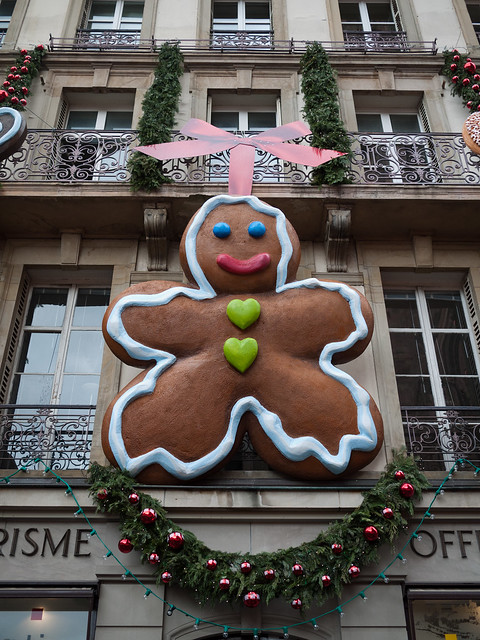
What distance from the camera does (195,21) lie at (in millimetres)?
12055

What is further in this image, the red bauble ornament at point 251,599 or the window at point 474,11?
the window at point 474,11

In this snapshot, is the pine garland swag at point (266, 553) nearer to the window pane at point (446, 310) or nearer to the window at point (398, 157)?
the window pane at point (446, 310)

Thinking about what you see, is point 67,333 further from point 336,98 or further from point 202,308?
point 336,98

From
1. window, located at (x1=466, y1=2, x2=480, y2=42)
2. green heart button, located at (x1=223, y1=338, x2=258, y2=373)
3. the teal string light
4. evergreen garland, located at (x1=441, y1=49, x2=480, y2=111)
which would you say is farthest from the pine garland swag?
window, located at (x1=466, y1=2, x2=480, y2=42)

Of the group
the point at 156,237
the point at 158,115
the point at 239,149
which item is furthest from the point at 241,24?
the point at 156,237

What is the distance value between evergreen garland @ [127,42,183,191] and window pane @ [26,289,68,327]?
6.32 ft

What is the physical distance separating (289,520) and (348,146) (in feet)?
18.4

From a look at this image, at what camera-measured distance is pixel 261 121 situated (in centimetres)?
1113

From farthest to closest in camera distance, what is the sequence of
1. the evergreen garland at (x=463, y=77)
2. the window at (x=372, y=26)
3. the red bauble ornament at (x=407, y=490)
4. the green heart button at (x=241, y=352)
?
the window at (x=372, y=26), the evergreen garland at (x=463, y=77), the green heart button at (x=241, y=352), the red bauble ornament at (x=407, y=490)

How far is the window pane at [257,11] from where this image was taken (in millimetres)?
12516

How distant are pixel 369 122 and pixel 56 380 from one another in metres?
7.05

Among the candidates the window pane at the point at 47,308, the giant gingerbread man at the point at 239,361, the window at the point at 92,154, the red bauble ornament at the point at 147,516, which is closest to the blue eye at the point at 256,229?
the giant gingerbread man at the point at 239,361

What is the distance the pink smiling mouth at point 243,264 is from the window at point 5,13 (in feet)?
25.5

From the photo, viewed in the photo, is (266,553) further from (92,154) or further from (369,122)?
(369,122)
